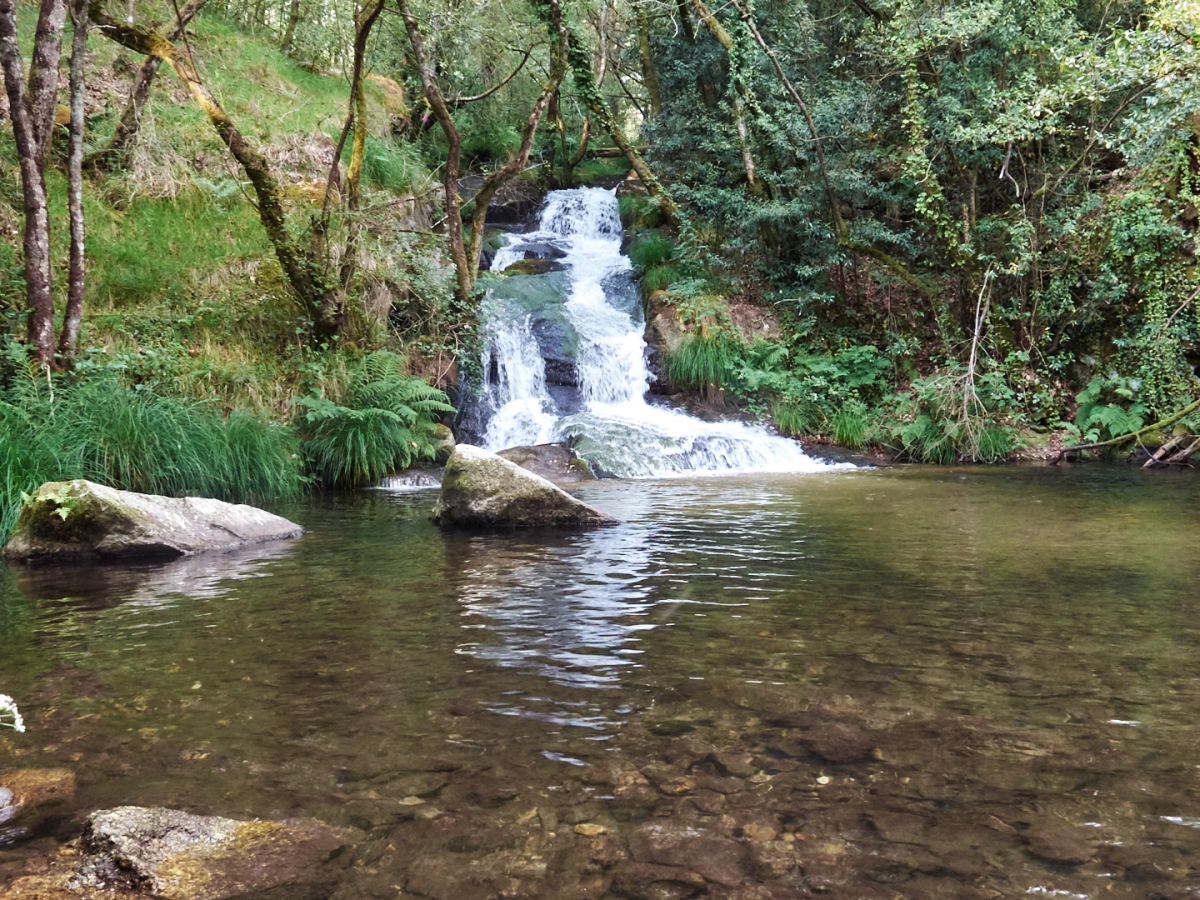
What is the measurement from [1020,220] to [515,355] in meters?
8.41

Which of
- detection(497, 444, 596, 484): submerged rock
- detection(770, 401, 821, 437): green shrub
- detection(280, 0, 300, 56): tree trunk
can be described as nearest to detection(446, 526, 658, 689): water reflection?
detection(497, 444, 596, 484): submerged rock

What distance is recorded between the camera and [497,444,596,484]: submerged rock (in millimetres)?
10797

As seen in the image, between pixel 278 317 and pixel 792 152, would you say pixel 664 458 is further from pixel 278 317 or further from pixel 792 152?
pixel 792 152

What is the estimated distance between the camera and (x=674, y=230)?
56.7 feet

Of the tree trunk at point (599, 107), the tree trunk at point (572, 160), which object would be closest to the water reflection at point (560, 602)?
the tree trunk at point (599, 107)

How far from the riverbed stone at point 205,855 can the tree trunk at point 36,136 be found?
7.20 metres

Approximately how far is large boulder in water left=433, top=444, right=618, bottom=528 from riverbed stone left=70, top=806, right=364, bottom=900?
478 cm

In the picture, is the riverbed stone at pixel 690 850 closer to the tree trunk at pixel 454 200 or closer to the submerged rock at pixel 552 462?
the submerged rock at pixel 552 462

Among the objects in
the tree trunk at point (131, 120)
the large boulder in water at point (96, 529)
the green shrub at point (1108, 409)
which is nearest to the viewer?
the large boulder in water at point (96, 529)

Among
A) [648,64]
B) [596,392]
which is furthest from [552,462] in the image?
[648,64]

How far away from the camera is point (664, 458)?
11.5 m

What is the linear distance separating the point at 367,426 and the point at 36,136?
443cm

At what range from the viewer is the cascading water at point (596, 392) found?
38.3ft

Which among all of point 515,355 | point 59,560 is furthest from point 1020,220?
point 59,560
